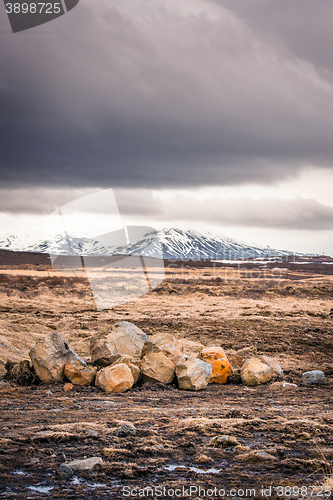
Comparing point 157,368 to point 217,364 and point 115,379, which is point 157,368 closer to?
point 115,379

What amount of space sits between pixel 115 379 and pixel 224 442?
12.7 ft

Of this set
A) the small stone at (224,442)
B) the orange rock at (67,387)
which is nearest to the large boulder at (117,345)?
the orange rock at (67,387)

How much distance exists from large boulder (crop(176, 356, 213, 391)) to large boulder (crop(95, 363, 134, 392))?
121cm

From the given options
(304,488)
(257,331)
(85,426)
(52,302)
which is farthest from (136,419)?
(52,302)

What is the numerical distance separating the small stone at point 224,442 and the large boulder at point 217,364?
4334 millimetres

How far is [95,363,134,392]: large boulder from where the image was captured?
8.12m

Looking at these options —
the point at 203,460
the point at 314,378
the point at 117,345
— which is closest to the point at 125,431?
the point at 203,460

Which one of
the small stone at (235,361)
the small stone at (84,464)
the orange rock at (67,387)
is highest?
the small stone at (84,464)

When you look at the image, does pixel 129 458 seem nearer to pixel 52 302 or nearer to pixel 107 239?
pixel 107 239

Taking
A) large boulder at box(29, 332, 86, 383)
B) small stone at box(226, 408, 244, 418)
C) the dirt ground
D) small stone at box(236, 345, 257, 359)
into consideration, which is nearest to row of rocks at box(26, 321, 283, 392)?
large boulder at box(29, 332, 86, 383)

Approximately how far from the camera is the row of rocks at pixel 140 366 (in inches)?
335

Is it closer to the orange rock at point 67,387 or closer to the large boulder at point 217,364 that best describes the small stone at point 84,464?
the orange rock at point 67,387

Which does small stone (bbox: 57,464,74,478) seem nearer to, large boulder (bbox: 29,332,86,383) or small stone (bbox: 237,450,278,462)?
small stone (bbox: 237,450,278,462)

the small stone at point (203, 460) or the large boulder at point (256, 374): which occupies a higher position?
the small stone at point (203, 460)
